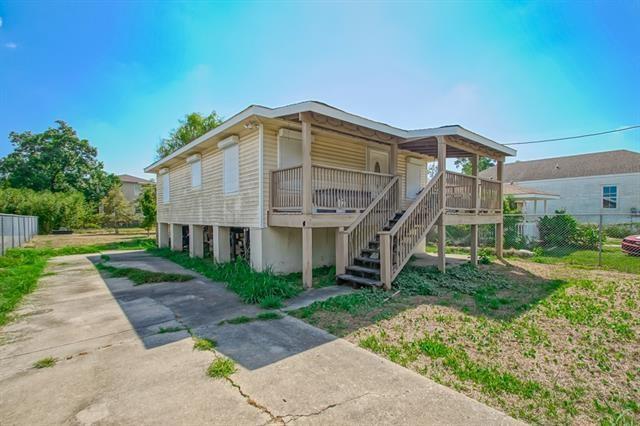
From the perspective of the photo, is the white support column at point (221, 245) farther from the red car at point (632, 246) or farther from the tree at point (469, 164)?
the tree at point (469, 164)

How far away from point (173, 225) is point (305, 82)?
9.23 m

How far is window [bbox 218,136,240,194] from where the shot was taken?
8.86 meters

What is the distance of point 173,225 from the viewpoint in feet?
48.1

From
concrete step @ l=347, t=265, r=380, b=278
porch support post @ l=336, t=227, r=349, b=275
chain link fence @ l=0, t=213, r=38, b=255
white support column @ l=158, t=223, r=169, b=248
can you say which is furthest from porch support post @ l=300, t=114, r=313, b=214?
white support column @ l=158, t=223, r=169, b=248

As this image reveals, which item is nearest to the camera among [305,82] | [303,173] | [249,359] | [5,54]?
[249,359]

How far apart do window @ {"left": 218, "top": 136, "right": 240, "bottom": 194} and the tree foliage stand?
85.4ft

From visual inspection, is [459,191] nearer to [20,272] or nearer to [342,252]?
[342,252]

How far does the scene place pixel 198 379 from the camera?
2988 millimetres

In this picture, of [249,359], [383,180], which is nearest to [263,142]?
[383,180]

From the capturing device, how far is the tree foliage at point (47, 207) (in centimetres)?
2492

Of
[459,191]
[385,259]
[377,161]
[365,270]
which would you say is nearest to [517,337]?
[385,259]

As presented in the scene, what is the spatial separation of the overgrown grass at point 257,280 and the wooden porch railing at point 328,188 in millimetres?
1734

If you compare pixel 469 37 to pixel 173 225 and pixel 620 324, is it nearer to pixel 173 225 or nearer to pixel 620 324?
pixel 620 324

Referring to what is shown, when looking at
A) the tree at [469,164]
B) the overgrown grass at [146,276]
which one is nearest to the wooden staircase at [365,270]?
the overgrown grass at [146,276]
